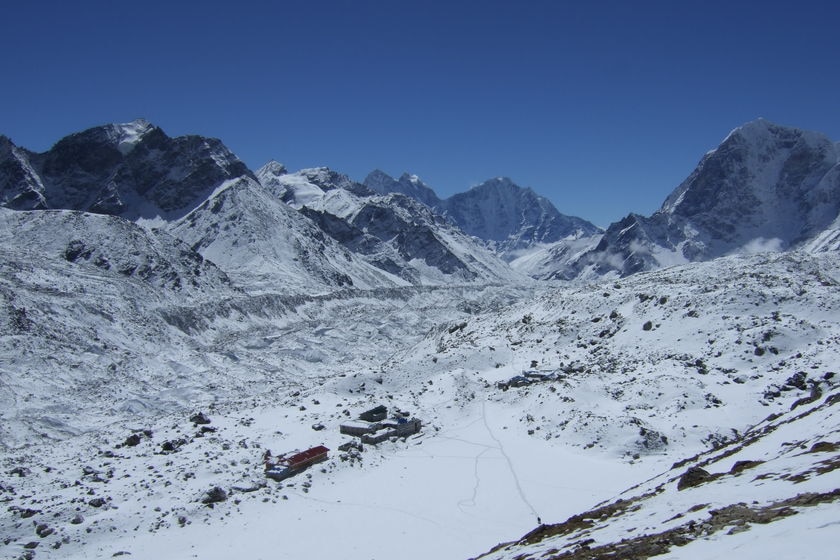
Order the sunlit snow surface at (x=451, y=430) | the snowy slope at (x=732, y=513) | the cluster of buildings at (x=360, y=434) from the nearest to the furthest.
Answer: the snowy slope at (x=732, y=513) < the sunlit snow surface at (x=451, y=430) < the cluster of buildings at (x=360, y=434)

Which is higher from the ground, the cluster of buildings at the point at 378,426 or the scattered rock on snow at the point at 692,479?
the cluster of buildings at the point at 378,426

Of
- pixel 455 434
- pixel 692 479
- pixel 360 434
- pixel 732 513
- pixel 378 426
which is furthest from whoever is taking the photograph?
pixel 455 434

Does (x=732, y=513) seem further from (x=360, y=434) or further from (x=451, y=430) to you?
(x=451, y=430)

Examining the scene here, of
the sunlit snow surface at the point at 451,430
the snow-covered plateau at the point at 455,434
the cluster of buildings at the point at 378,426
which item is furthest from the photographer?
the cluster of buildings at the point at 378,426

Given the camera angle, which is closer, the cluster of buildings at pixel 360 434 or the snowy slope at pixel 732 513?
the snowy slope at pixel 732 513

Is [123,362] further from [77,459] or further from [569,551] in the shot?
[569,551]

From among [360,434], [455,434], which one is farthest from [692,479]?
[360,434]

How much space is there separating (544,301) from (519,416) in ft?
122

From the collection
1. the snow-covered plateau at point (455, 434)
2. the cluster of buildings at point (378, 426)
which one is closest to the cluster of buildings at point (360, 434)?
the cluster of buildings at point (378, 426)

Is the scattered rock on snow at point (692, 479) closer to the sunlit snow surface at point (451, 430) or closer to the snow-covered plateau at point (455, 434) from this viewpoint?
the snow-covered plateau at point (455, 434)

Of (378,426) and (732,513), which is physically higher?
(378,426)

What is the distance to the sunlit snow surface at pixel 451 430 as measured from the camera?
24500 millimetres

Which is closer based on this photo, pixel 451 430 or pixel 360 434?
pixel 360 434

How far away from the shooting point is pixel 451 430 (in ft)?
135
